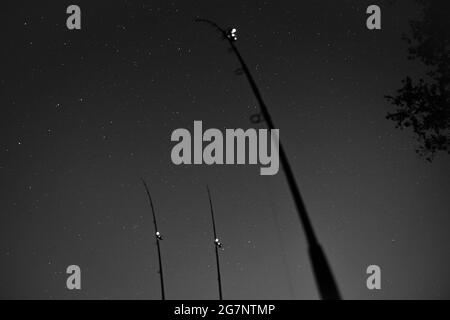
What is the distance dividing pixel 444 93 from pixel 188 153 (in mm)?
4518

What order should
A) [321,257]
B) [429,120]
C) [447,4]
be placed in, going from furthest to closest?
[447,4] → [429,120] → [321,257]

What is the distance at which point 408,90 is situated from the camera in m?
9.42


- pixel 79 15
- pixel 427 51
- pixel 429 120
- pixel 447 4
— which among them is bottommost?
pixel 429 120

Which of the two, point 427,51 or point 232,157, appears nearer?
point 427,51
